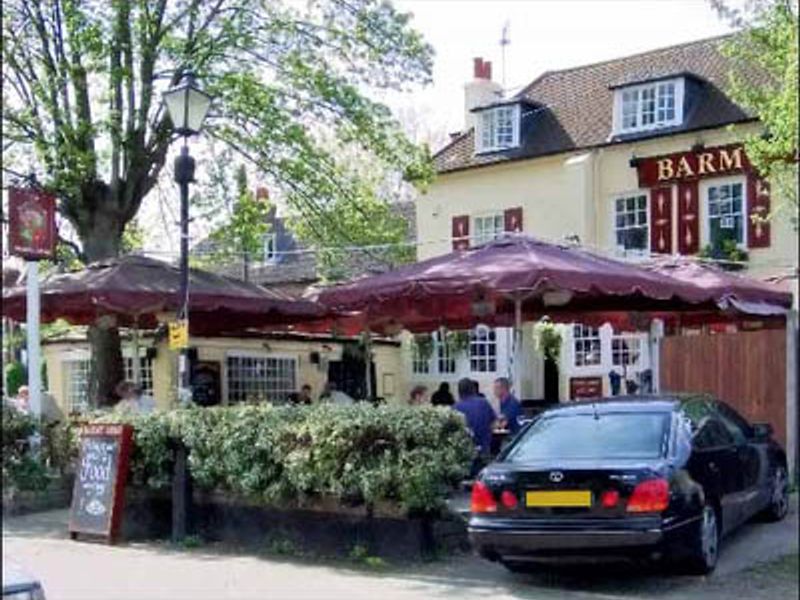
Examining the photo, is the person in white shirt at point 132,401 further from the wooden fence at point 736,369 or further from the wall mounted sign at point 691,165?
the wall mounted sign at point 691,165

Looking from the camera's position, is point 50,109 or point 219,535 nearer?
point 219,535

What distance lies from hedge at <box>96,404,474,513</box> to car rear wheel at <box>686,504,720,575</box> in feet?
6.99

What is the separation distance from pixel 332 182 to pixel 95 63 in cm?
450

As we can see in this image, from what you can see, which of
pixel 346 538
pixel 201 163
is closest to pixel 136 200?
pixel 201 163

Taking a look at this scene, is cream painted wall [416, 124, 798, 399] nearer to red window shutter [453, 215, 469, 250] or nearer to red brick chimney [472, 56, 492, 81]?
Result: red window shutter [453, 215, 469, 250]

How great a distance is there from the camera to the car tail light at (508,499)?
8906 mm

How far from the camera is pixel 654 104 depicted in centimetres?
2838

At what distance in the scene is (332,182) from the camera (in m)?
21.1

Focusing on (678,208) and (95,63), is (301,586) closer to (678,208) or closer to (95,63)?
(95,63)

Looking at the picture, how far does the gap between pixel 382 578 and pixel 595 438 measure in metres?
2.05

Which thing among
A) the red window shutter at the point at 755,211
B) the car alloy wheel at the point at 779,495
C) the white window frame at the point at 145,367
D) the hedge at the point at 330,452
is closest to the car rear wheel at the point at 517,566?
the hedge at the point at 330,452

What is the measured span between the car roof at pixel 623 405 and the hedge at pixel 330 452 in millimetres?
983

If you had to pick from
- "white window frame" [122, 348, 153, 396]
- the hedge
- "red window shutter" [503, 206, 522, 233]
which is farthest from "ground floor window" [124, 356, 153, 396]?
the hedge

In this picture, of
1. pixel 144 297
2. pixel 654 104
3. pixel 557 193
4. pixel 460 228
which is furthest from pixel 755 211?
pixel 144 297
